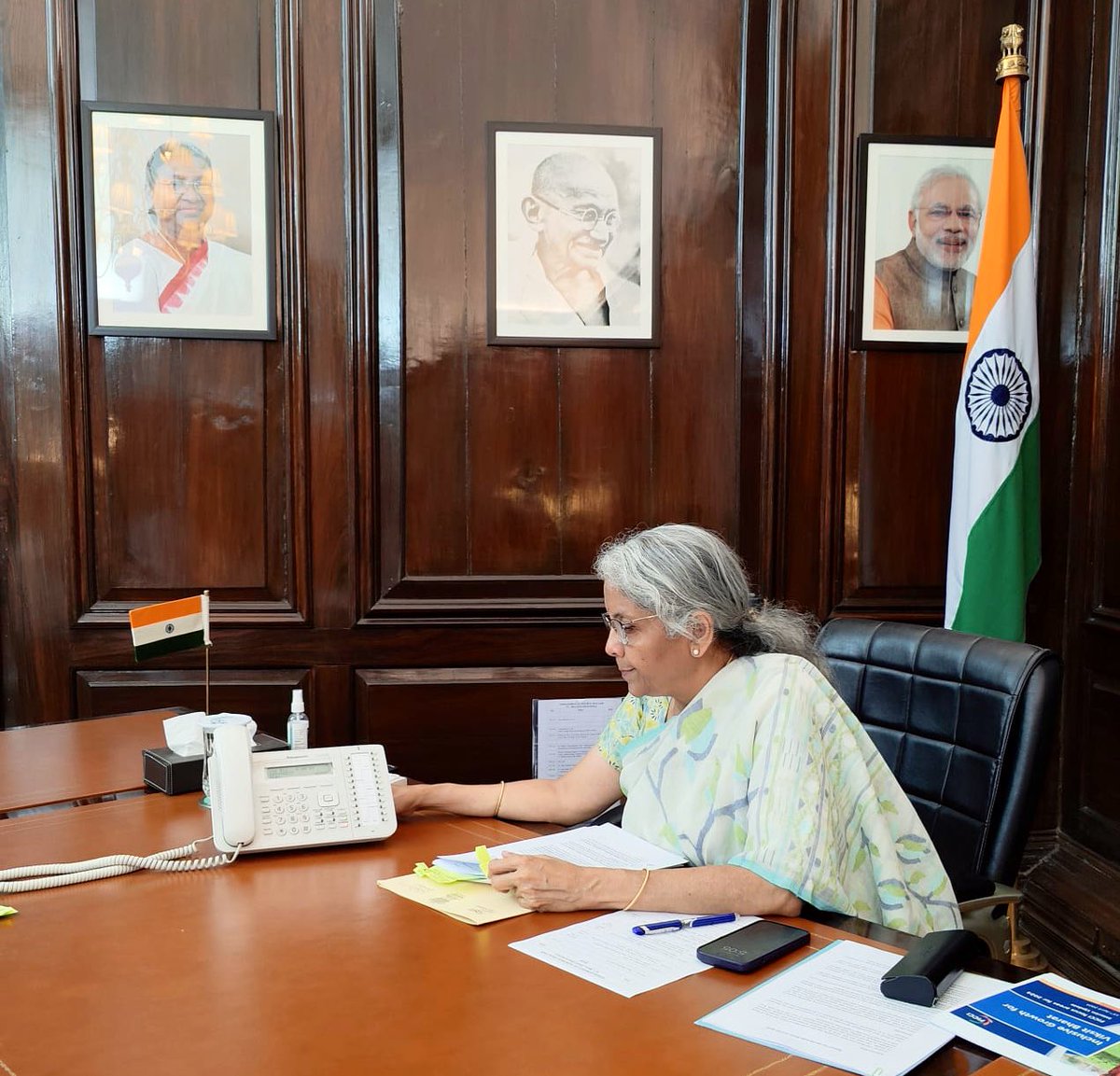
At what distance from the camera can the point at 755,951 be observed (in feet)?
3.97

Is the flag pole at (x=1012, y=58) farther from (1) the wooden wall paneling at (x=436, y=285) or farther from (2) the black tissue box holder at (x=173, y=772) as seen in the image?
(2) the black tissue box holder at (x=173, y=772)

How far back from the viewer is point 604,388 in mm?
3148

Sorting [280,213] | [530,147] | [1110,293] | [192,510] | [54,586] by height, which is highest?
[530,147]

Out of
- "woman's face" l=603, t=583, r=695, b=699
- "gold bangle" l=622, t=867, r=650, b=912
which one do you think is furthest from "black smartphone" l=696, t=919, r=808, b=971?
"woman's face" l=603, t=583, r=695, b=699

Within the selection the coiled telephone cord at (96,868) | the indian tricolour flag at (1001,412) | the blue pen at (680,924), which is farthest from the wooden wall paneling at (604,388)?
the blue pen at (680,924)

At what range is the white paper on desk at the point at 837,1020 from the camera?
1.01 metres

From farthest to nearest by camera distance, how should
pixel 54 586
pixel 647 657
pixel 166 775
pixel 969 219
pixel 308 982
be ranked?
pixel 969 219 → pixel 54 586 → pixel 166 775 → pixel 647 657 → pixel 308 982

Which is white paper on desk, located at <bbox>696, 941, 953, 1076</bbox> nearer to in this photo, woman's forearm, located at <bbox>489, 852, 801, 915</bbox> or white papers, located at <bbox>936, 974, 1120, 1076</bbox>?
white papers, located at <bbox>936, 974, 1120, 1076</bbox>

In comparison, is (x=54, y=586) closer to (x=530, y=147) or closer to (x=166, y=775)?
(x=166, y=775)

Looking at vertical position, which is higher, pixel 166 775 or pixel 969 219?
pixel 969 219

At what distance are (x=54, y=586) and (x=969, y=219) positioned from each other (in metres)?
2.81

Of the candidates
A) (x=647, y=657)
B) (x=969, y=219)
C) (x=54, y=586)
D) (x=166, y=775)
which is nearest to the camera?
(x=647, y=657)

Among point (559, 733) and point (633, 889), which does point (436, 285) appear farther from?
point (633, 889)

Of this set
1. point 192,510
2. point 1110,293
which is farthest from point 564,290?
point 1110,293
